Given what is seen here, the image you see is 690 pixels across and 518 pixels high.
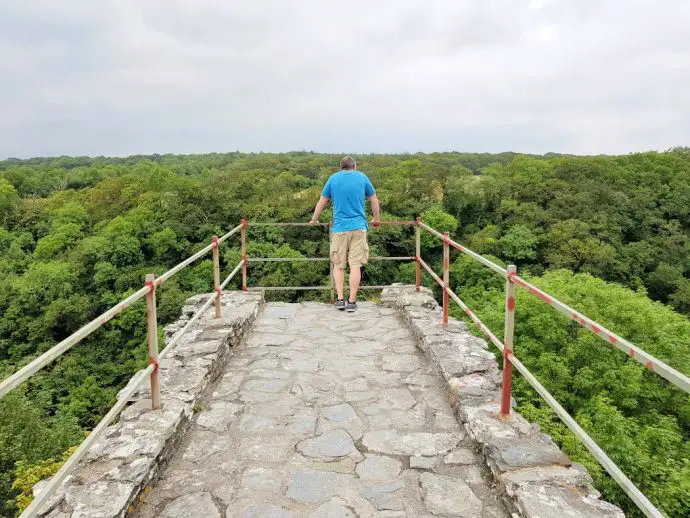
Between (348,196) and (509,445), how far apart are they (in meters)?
3.41

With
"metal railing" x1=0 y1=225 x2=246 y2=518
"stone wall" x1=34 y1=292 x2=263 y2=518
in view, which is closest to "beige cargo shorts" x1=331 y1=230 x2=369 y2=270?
"stone wall" x1=34 y1=292 x2=263 y2=518

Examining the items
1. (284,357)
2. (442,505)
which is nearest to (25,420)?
(284,357)

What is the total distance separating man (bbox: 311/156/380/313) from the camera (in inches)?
225

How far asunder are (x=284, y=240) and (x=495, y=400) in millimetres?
23233

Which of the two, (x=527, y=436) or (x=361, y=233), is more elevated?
(x=361, y=233)

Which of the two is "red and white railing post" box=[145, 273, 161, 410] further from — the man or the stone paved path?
the man

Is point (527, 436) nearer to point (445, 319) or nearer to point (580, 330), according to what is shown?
point (445, 319)

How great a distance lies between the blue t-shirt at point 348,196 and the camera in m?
5.69

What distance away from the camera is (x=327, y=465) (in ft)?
9.68

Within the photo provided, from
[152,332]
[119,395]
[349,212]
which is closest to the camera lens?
[119,395]

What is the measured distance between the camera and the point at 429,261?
3041cm

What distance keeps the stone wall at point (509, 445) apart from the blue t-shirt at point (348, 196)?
1567 millimetres

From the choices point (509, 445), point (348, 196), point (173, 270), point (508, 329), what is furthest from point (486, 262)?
point (348, 196)

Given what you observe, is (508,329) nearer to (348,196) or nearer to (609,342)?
(609,342)
